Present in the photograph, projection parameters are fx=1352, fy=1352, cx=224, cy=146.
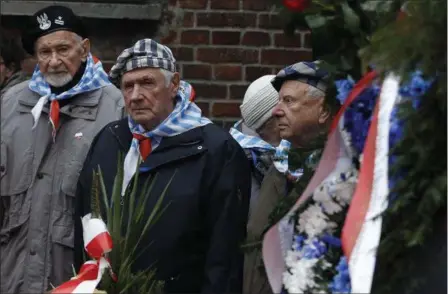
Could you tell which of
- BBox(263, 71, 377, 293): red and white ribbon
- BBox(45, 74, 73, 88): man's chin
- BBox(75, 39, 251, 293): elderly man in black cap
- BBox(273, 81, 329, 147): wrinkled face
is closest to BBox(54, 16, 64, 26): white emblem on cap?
BBox(45, 74, 73, 88): man's chin

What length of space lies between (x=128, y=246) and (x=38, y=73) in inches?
58.3

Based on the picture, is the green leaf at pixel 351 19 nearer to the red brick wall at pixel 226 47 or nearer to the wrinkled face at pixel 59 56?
the wrinkled face at pixel 59 56

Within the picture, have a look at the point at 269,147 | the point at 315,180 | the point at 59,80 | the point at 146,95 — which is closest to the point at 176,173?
the point at 146,95

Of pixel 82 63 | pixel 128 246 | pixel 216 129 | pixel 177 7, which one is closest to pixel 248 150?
pixel 216 129

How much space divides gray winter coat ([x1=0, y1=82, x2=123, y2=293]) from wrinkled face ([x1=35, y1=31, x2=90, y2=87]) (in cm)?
12

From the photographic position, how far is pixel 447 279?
3.41 metres

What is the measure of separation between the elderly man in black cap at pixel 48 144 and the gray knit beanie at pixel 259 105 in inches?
21.3

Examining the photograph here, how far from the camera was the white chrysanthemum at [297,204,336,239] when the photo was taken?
3734mm

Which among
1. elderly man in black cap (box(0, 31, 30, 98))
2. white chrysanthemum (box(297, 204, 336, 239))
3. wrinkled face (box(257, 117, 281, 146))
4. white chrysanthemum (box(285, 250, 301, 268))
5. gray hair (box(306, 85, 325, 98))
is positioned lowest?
white chrysanthemum (box(285, 250, 301, 268))

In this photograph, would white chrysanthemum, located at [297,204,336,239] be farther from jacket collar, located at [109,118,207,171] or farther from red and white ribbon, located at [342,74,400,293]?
jacket collar, located at [109,118,207,171]

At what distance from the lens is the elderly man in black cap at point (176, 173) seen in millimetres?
4945

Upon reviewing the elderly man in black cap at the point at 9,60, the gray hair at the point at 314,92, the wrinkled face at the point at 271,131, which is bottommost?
the wrinkled face at the point at 271,131

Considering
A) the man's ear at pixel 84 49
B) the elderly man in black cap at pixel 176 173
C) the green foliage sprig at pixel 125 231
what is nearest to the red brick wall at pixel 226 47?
the man's ear at pixel 84 49

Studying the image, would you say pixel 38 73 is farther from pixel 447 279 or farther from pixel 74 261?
pixel 447 279
